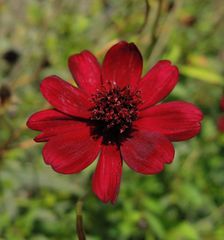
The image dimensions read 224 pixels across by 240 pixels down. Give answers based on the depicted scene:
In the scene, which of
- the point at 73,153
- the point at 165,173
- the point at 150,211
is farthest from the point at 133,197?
the point at 73,153

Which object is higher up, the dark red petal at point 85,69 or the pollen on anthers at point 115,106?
the dark red petal at point 85,69

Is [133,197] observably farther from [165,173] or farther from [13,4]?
[13,4]

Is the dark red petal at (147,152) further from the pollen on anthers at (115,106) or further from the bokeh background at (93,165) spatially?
the bokeh background at (93,165)

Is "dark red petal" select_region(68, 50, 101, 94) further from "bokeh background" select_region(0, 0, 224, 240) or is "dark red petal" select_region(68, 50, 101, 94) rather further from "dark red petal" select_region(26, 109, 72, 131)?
"bokeh background" select_region(0, 0, 224, 240)

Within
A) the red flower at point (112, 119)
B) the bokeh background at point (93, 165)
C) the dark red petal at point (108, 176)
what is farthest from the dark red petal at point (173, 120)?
the bokeh background at point (93, 165)

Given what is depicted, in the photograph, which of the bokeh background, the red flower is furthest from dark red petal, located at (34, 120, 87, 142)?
the bokeh background

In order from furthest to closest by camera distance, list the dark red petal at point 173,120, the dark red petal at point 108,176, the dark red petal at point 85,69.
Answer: the dark red petal at point 85,69
the dark red petal at point 173,120
the dark red petal at point 108,176
